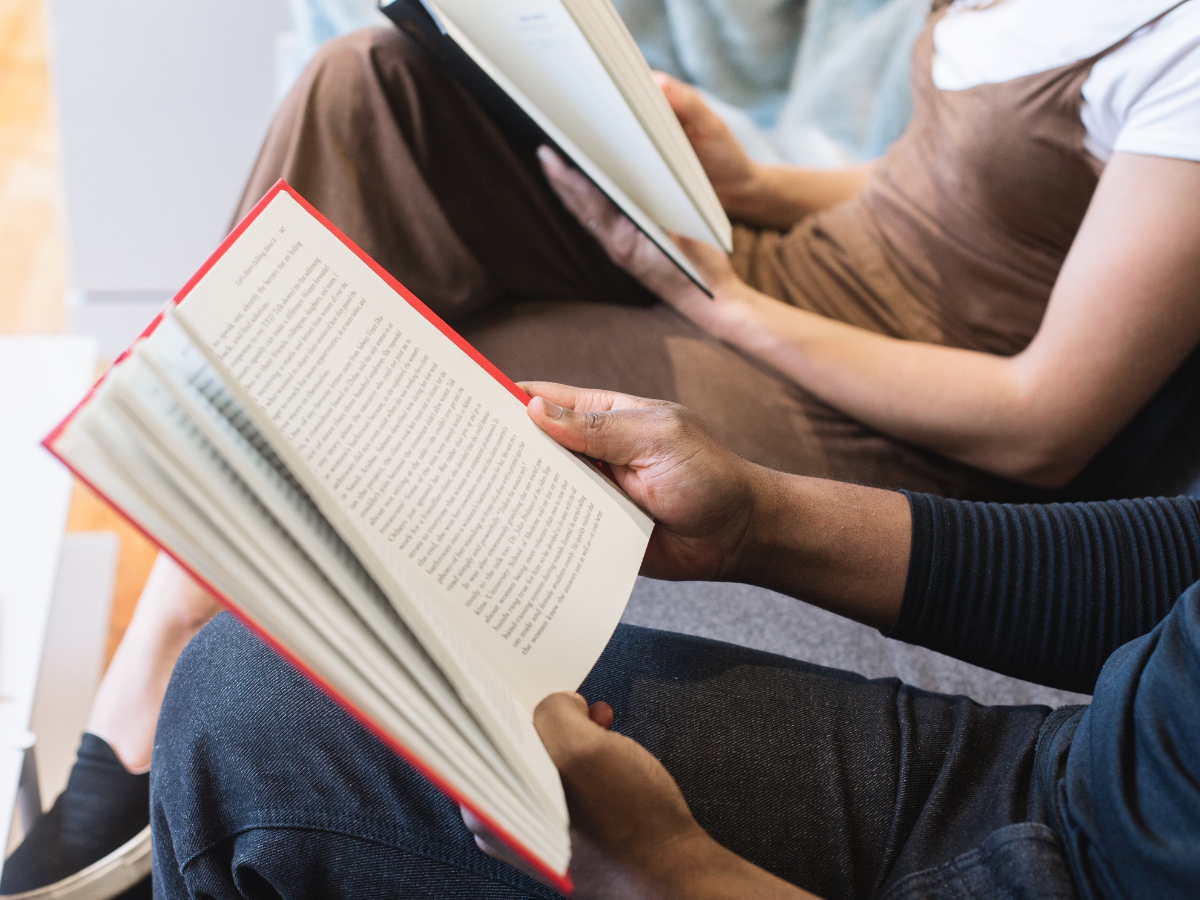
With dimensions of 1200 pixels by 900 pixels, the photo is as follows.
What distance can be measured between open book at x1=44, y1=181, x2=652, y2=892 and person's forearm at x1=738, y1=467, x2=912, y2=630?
97 mm

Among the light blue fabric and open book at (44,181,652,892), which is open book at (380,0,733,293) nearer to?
open book at (44,181,652,892)

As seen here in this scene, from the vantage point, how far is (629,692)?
51cm

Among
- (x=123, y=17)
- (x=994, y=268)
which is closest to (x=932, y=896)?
(x=994, y=268)

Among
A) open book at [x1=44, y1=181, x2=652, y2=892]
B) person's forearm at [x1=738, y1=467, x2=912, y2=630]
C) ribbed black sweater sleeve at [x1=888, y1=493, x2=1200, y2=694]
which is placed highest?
open book at [x1=44, y1=181, x2=652, y2=892]

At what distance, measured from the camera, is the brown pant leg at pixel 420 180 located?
0.75m

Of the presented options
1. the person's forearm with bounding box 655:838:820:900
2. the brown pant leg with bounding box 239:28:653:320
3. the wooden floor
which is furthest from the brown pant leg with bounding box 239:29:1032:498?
the wooden floor

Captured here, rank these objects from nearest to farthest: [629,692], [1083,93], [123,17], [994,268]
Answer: [629,692], [1083,93], [994,268], [123,17]

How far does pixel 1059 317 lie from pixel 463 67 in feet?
1.73

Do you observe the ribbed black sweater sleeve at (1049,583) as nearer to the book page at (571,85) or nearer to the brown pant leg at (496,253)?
the brown pant leg at (496,253)

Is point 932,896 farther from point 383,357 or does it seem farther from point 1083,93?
point 1083,93

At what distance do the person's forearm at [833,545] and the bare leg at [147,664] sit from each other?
48cm

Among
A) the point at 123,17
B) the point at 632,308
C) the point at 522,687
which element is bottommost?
the point at 632,308

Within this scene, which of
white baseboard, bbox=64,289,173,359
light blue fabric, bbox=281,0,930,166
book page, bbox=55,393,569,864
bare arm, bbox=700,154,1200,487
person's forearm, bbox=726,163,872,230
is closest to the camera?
book page, bbox=55,393,569,864

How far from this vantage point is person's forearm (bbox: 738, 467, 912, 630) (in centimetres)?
56
